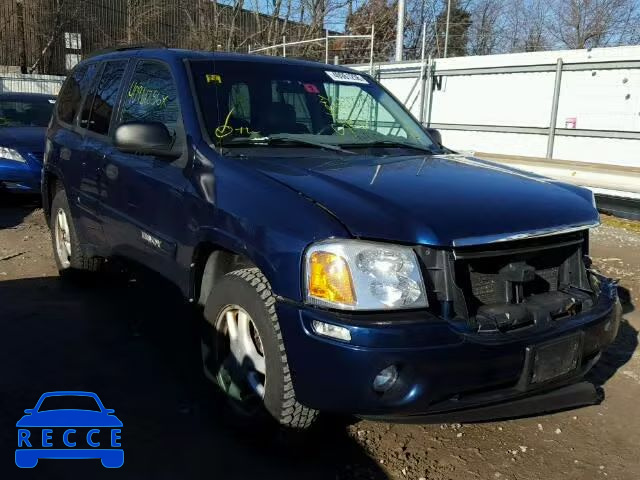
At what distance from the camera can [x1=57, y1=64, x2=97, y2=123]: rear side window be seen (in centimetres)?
518

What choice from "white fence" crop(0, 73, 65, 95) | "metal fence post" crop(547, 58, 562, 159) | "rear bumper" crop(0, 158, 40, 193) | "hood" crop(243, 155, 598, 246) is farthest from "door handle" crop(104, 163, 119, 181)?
Answer: "white fence" crop(0, 73, 65, 95)

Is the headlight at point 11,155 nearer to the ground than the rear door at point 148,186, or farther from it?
nearer to the ground

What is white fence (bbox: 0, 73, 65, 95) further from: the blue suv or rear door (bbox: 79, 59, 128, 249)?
the blue suv

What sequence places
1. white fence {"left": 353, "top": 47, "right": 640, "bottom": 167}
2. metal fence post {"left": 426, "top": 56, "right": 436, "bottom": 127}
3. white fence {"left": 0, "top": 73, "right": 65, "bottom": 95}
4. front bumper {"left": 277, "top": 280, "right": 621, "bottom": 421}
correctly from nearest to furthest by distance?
1. front bumper {"left": 277, "top": 280, "right": 621, "bottom": 421}
2. white fence {"left": 353, "top": 47, "right": 640, "bottom": 167}
3. metal fence post {"left": 426, "top": 56, "right": 436, "bottom": 127}
4. white fence {"left": 0, "top": 73, "right": 65, "bottom": 95}

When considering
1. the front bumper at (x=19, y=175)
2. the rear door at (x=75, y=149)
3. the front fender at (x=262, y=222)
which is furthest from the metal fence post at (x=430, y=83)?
the front fender at (x=262, y=222)

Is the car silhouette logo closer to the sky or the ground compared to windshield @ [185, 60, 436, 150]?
closer to the ground

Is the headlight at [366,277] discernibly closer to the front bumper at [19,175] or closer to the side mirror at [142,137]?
the side mirror at [142,137]

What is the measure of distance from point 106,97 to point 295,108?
1.62m

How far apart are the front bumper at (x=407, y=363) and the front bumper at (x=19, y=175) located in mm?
7368

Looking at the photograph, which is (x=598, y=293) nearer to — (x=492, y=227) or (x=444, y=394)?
(x=492, y=227)

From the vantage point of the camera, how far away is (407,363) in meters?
2.47

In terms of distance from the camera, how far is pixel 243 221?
9.55ft

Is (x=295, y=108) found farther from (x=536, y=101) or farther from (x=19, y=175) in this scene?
(x=536, y=101)

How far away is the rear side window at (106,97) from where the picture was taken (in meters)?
4.51
